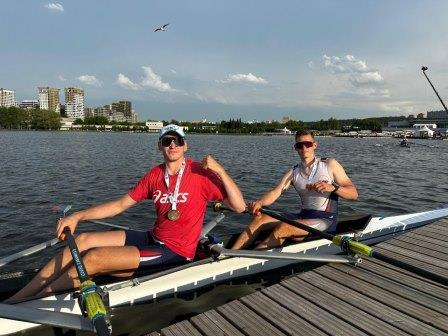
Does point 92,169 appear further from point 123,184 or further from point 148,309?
point 148,309

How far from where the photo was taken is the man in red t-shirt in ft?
15.2

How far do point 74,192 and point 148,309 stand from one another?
12587mm

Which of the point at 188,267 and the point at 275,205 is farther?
the point at 275,205

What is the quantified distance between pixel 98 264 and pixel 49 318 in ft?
3.63

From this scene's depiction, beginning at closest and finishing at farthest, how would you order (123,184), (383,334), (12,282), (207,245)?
(383,334)
(12,282)
(207,245)
(123,184)

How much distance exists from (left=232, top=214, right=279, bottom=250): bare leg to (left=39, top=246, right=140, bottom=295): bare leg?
2.44m

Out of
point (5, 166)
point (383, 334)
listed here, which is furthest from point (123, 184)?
point (383, 334)

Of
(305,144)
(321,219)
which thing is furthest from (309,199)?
(305,144)

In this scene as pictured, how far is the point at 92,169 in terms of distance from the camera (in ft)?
81.3

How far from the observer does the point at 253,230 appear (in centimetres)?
682

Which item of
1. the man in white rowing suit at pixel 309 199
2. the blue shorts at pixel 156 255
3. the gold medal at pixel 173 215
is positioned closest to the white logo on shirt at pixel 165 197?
the gold medal at pixel 173 215

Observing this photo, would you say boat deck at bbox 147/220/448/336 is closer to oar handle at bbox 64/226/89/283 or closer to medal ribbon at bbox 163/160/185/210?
oar handle at bbox 64/226/89/283

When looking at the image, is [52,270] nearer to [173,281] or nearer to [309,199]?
[173,281]

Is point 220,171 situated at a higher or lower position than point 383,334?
higher
